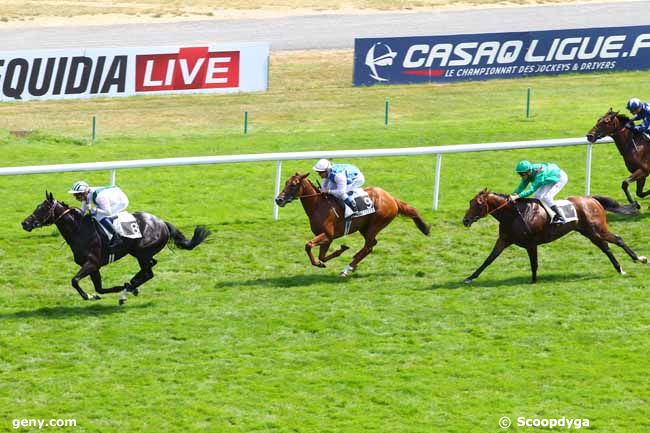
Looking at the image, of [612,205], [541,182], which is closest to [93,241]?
[541,182]

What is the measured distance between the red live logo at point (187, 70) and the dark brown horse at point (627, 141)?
1247 cm

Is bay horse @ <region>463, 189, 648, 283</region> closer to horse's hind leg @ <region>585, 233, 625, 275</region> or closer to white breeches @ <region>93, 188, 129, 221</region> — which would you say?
horse's hind leg @ <region>585, 233, 625, 275</region>

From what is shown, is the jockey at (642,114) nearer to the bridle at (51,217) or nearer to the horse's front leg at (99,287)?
the horse's front leg at (99,287)

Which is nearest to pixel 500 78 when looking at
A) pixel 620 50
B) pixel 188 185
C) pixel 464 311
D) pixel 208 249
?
pixel 620 50

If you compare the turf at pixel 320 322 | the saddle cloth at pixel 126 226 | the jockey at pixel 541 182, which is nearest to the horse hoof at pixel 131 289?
the turf at pixel 320 322

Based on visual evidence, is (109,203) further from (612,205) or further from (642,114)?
(642,114)

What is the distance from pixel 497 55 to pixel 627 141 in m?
13.4

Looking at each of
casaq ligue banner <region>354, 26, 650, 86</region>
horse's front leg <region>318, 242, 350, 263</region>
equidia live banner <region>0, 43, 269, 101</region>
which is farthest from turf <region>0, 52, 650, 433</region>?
casaq ligue banner <region>354, 26, 650, 86</region>

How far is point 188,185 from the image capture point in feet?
63.8

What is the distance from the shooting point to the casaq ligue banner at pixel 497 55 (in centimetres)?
3009

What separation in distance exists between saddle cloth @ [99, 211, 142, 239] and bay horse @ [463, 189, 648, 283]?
3502mm

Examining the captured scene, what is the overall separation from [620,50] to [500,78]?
310cm

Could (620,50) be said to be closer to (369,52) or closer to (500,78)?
(500,78)

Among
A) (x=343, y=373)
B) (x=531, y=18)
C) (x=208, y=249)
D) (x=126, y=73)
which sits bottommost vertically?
(x=343, y=373)
